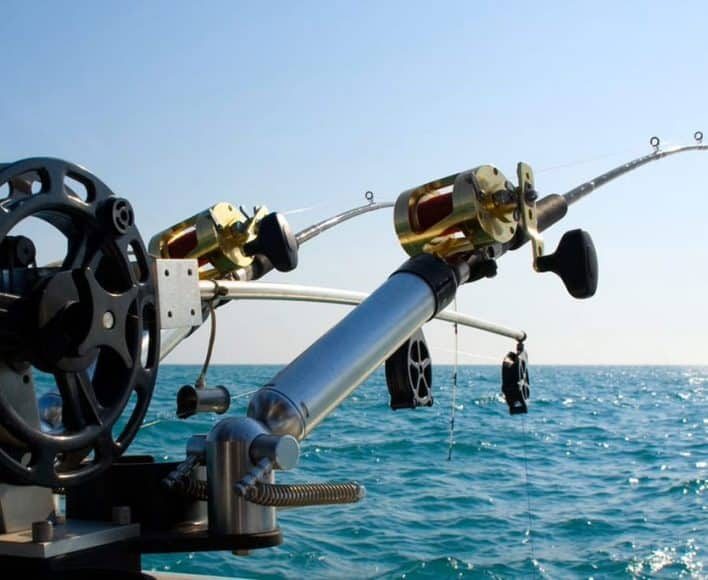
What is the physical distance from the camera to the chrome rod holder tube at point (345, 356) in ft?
4.43

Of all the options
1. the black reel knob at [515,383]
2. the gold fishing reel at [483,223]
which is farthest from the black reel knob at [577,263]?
the black reel knob at [515,383]

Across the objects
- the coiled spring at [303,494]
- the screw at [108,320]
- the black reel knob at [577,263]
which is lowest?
the coiled spring at [303,494]

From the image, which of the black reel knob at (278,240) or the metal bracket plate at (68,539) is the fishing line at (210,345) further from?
the metal bracket plate at (68,539)

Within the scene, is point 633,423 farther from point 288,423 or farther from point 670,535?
point 288,423

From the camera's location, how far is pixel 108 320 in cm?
138

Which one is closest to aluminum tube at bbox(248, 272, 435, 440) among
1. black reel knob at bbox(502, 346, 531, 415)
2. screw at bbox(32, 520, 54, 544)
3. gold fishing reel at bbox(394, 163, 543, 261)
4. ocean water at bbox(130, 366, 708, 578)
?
gold fishing reel at bbox(394, 163, 543, 261)

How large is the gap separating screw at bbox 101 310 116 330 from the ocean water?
2.73ft

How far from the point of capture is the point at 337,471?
9484mm

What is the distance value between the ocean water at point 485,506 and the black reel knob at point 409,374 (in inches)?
18.1

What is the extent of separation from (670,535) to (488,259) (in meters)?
6.17

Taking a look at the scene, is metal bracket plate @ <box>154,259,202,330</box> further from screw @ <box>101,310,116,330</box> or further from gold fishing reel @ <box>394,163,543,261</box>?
gold fishing reel @ <box>394,163,543,261</box>

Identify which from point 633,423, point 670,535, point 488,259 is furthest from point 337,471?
point 633,423

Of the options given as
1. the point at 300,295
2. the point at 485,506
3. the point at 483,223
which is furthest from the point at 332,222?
the point at 485,506

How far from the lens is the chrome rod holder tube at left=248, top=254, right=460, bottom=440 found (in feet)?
4.43
